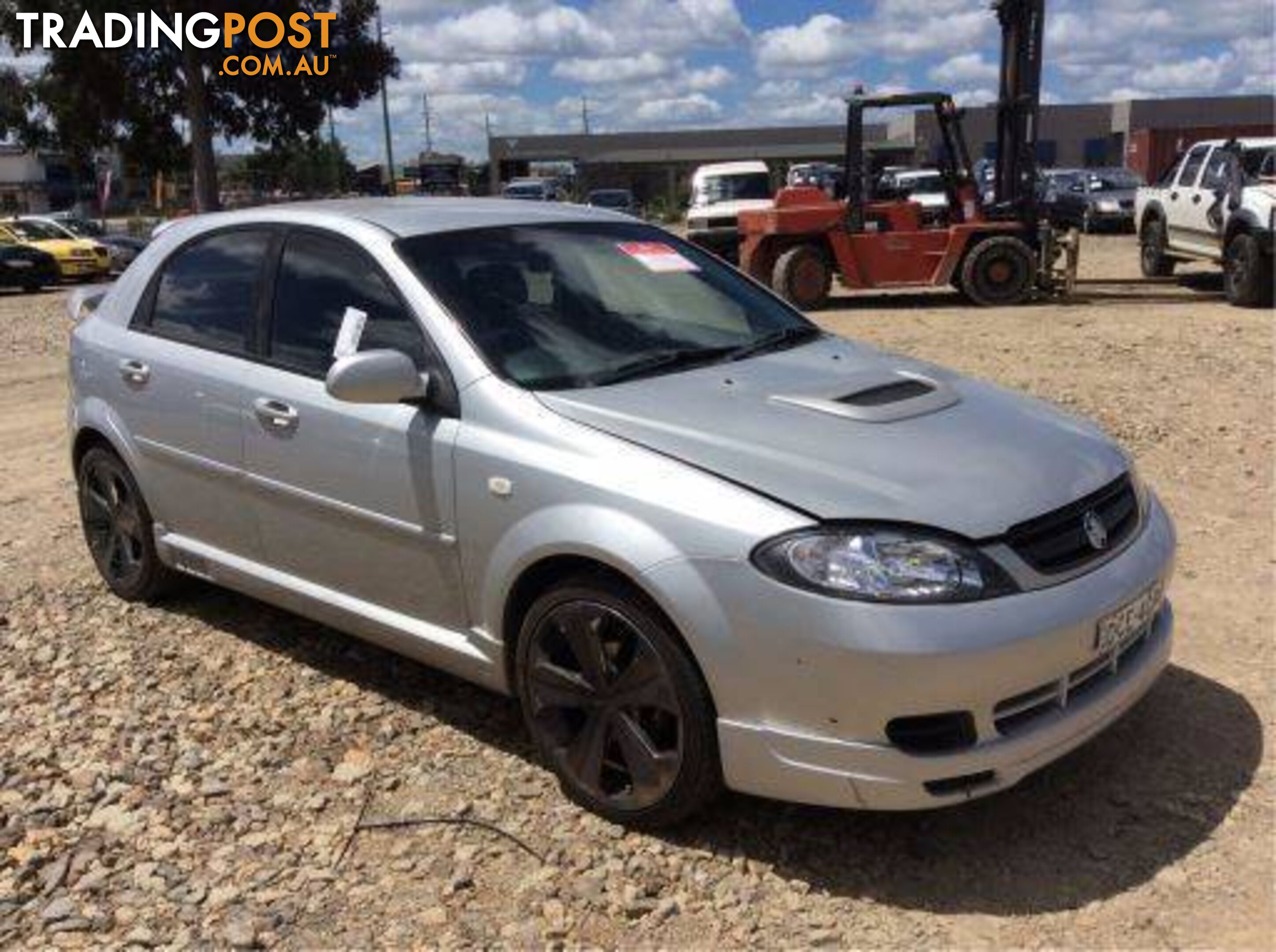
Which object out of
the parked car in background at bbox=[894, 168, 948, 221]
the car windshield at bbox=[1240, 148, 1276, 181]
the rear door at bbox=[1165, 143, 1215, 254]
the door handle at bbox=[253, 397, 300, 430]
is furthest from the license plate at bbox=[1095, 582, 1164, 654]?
the rear door at bbox=[1165, 143, 1215, 254]

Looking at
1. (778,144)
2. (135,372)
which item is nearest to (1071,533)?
(135,372)

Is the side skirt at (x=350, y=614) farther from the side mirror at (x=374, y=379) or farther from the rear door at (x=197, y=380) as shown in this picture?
the side mirror at (x=374, y=379)

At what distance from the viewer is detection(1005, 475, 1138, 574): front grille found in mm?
3168

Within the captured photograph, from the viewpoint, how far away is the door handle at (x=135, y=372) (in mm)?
4871

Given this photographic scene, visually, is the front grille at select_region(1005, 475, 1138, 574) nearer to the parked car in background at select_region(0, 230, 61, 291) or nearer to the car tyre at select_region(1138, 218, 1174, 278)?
the car tyre at select_region(1138, 218, 1174, 278)

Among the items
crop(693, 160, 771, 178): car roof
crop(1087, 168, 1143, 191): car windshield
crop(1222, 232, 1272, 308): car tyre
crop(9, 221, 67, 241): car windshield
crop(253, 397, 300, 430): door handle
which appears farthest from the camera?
crop(1087, 168, 1143, 191): car windshield

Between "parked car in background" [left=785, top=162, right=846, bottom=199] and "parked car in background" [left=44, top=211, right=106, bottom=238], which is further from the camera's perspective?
"parked car in background" [left=785, top=162, right=846, bottom=199]

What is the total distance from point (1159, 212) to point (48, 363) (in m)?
13.8

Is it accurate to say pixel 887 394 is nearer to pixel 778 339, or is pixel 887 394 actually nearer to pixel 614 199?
pixel 778 339

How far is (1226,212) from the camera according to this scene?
49.0 ft

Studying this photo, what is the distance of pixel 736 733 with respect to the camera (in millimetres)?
3168

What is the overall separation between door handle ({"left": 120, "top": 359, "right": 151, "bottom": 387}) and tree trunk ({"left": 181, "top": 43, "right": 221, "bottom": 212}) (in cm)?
2485

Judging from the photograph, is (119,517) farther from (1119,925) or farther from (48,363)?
(48,363)

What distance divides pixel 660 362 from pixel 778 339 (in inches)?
24.4
